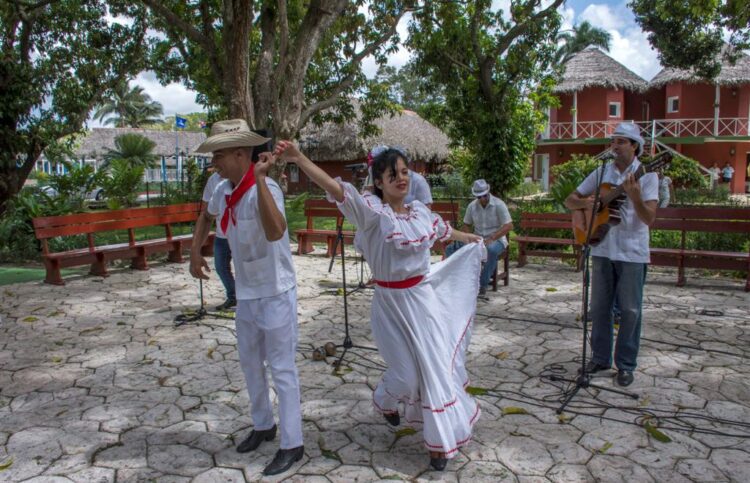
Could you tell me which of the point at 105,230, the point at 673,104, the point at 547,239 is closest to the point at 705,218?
the point at 547,239

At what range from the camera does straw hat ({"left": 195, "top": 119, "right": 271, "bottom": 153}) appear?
3162mm

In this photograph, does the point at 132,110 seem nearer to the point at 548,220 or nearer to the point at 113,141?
the point at 113,141

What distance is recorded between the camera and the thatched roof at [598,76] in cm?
2972

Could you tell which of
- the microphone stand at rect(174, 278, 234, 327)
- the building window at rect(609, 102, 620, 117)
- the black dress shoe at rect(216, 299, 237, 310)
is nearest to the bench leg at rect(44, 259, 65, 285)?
the microphone stand at rect(174, 278, 234, 327)

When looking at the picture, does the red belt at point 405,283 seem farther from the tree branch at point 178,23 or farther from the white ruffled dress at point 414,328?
the tree branch at point 178,23

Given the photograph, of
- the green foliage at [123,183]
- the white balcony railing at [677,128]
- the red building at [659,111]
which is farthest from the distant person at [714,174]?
the green foliage at [123,183]

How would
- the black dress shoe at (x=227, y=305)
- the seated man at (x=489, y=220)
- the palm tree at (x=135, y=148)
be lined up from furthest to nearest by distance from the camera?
the palm tree at (x=135, y=148) < the seated man at (x=489, y=220) < the black dress shoe at (x=227, y=305)

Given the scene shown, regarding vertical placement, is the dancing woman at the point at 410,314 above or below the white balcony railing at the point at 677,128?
below

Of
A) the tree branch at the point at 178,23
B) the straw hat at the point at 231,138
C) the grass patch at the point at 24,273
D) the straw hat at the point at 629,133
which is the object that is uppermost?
the tree branch at the point at 178,23

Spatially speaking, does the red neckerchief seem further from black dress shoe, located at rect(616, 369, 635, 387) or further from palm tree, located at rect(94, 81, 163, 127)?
palm tree, located at rect(94, 81, 163, 127)

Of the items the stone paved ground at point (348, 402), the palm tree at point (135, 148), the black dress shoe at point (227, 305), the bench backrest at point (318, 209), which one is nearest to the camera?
the stone paved ground at point (348, 402)

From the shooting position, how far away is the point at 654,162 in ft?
13.7

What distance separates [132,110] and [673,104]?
52.8m

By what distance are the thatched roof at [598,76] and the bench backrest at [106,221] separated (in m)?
24.1
